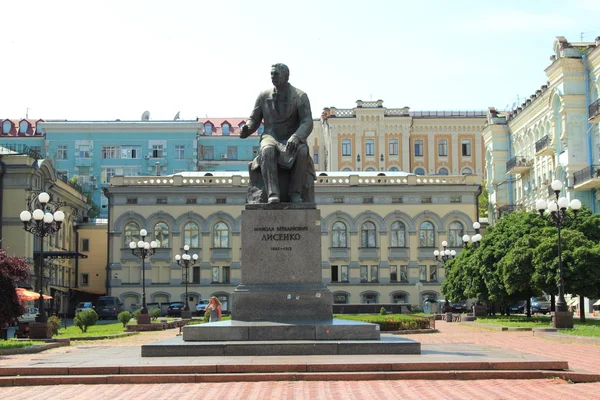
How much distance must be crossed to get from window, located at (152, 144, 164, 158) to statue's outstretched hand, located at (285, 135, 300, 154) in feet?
230

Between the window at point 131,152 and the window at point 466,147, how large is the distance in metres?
32.4

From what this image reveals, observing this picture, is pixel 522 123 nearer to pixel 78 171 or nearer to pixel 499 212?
pixel 499 212

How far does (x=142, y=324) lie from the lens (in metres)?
38.2

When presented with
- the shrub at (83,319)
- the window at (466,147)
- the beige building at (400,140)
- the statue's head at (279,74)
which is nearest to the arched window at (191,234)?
the beige building at (400,140)

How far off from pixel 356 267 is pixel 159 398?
196ft

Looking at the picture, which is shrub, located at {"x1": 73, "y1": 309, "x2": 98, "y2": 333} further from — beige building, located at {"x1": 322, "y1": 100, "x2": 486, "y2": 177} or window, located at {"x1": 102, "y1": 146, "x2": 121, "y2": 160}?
beige building, located at {"x1": 322, "y1": 100, "x2": 486, "y2": 177}

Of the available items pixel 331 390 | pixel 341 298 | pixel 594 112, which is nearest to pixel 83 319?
pixel 331 390

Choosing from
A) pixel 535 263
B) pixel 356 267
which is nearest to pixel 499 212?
pixel 356 267

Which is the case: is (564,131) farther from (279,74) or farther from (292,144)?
(292,144)

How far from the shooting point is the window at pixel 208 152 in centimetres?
8812

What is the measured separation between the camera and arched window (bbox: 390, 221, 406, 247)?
70938 mm

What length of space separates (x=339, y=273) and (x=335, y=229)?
11.4ft

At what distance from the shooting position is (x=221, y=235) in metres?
70.8

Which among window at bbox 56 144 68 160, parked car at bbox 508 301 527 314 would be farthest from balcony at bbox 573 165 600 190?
window at bbox 56 144 68 160
